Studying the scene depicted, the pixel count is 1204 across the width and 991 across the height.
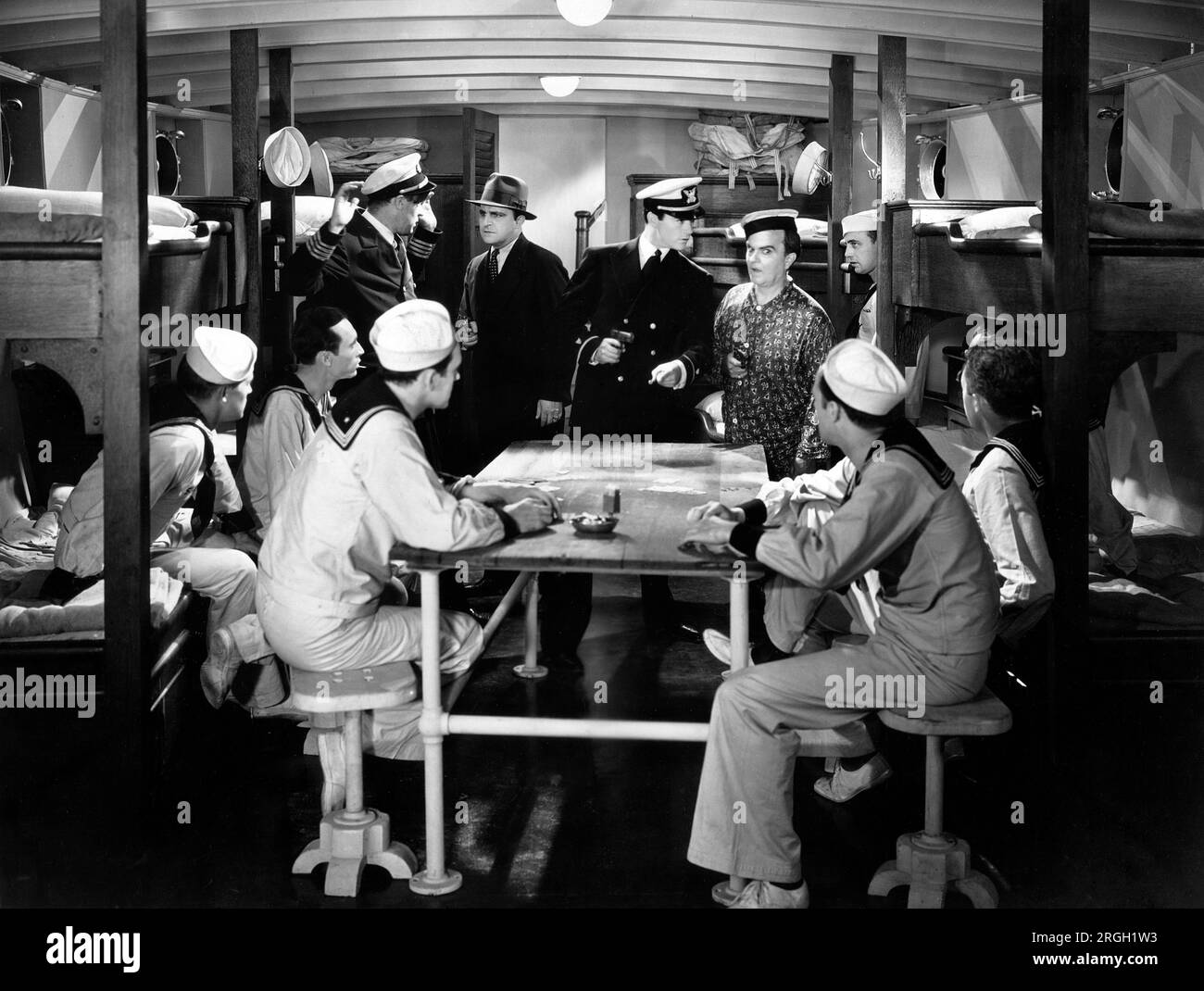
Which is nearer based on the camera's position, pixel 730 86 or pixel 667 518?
pixel 667 518

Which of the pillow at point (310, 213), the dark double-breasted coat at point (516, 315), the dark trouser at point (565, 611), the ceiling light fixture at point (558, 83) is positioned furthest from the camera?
the ceiling light fixture at point (558, 83)

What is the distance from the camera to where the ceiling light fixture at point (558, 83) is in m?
9.36

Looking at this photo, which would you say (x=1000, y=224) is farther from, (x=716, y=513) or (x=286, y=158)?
(x=286, y=158)

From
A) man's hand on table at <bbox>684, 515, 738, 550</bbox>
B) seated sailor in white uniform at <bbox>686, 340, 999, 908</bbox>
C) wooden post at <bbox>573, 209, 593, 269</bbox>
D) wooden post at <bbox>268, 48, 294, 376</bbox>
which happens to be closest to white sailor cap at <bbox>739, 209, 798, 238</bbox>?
seated sailor in white uniform at <bbox>686, 340, 999, 908</bbox>

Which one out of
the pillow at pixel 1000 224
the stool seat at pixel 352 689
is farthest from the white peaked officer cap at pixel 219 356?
the pillow at pixel 1000 224

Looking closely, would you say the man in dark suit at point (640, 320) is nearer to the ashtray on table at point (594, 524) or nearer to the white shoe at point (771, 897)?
the ashtray on table at point (594, 524)

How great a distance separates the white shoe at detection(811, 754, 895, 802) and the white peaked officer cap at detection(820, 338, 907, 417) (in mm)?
1472

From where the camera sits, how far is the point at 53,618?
487cm

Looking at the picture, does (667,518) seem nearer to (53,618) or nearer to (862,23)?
(53,618)

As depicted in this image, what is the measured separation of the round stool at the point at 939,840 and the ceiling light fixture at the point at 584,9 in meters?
3.92
